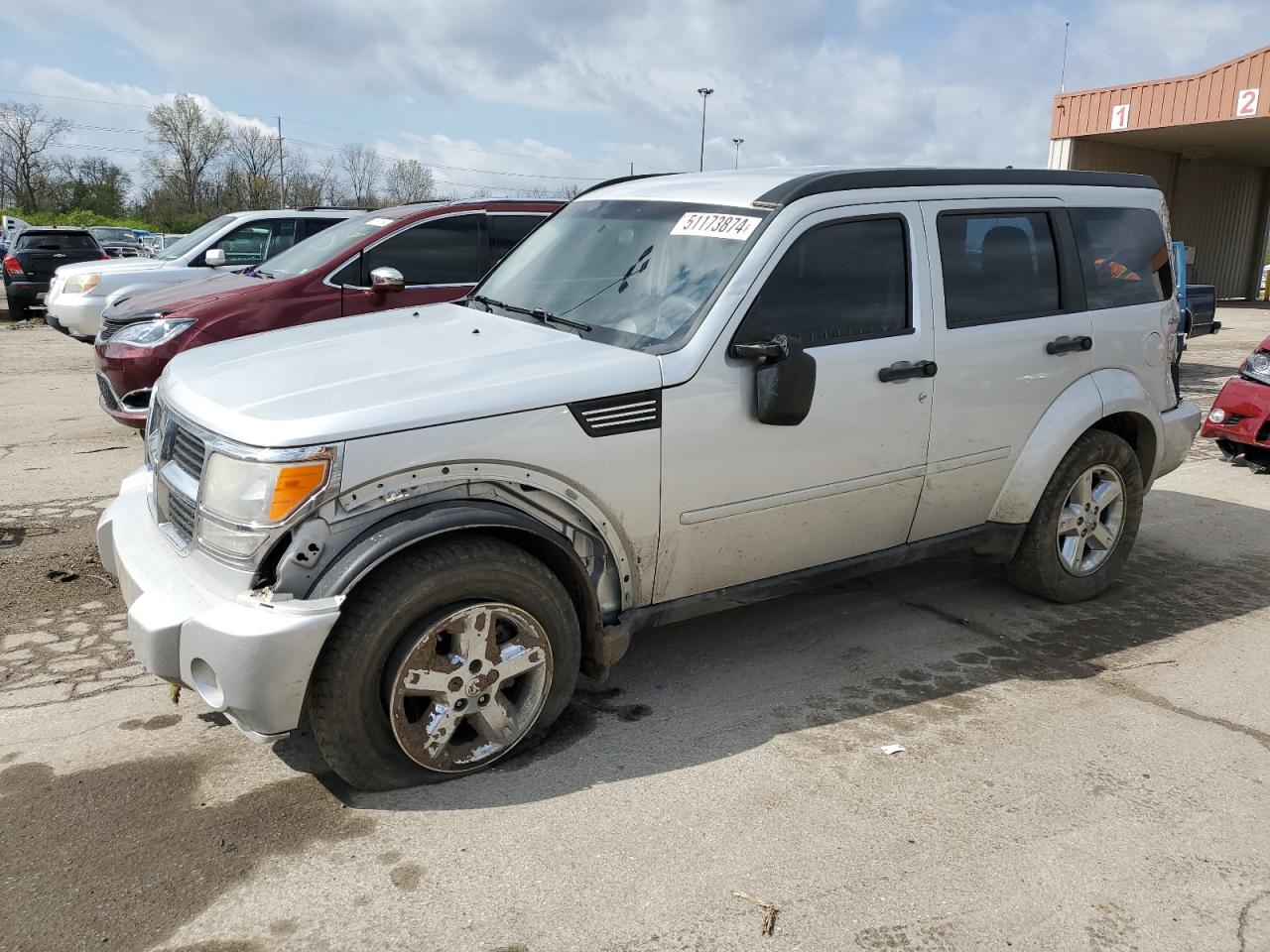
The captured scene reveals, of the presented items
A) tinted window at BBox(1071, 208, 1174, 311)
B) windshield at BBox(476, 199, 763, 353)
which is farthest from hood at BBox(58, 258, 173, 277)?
tinted window at BBox(1071, 208, 1174, 311)

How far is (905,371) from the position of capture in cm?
405

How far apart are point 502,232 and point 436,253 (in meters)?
0.56

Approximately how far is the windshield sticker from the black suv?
17828mm

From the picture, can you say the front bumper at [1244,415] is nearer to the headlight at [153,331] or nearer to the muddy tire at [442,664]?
the muddy tire at [442,664]

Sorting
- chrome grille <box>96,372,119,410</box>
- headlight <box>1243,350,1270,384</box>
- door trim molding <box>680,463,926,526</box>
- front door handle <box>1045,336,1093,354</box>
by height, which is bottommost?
chrome grille <box>96,372,119,410</box>

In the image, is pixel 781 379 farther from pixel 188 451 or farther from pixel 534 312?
pixel 188 451

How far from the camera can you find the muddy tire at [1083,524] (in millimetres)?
4793

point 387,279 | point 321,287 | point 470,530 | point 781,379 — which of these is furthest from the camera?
point 321,287

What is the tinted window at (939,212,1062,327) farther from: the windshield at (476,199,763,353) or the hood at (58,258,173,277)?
the hood at (58,258,173,277)

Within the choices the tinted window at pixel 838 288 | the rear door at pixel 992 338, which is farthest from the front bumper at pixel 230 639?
the rear door at pixel 992 338

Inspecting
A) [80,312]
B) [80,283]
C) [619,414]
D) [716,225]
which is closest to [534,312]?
[716,225]

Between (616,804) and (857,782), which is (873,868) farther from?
(616,804)

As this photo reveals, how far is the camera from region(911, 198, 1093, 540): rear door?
4.26 metres

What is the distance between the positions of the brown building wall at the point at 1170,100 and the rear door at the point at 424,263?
68.7 ft
